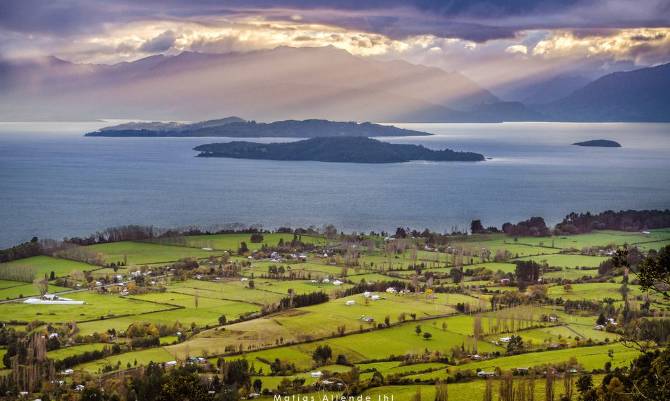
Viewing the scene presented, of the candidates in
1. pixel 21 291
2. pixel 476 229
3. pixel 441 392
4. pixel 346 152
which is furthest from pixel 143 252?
pixel 346 152

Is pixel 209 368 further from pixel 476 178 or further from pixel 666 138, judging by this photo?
pixel 666 138

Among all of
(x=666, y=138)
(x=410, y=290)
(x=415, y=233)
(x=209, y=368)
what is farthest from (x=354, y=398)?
(x=666, y=138)

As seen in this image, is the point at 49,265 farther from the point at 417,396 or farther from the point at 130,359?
the point at 417,396

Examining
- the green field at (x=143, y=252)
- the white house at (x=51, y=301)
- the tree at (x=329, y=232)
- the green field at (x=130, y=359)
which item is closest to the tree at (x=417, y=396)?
the green field at (x=130, y=359)

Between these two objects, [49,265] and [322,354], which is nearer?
[322,354]

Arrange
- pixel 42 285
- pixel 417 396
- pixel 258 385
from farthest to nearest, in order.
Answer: pixel 42 285
pixel 258 385
pixel 417 396

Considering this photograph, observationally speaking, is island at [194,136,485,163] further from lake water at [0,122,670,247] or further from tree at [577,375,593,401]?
tree at [577,375,593,401]

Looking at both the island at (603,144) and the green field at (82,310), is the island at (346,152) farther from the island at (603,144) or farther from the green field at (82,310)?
the green field at (82,310)
